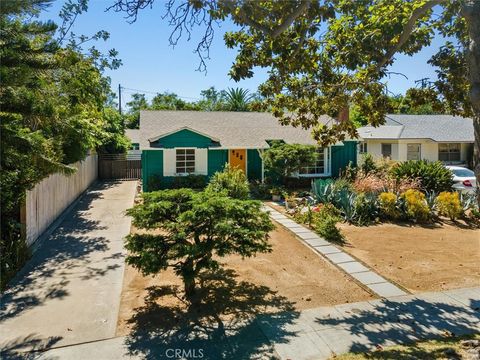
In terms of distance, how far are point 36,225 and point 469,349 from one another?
32.0 ft

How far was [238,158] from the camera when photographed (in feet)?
65.8

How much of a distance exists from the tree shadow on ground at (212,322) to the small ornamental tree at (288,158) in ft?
37.3

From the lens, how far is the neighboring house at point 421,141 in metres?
28.4

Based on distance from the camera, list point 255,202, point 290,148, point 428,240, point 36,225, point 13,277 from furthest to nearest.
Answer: point 290,148, point 428,240, point 36,225, point 13,277, point 255,202

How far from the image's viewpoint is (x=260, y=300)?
21.3 feet

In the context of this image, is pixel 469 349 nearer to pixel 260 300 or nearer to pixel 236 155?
pixel 260 300

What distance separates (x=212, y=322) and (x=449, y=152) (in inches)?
1173

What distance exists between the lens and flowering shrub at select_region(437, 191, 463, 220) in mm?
12703

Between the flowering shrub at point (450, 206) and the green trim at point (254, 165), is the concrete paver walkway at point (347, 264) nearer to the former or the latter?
the flowering shrub at point (450, 206)

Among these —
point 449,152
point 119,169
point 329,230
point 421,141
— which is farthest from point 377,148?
point 329,230

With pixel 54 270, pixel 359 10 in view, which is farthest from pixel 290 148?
pixel 54 270

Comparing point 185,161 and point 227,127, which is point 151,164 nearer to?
point 185,161

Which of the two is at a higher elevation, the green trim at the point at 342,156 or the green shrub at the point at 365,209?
the green trim at the point at 342,156

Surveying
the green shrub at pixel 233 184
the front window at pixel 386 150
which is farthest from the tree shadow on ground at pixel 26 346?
the front window at pixel 386 150
